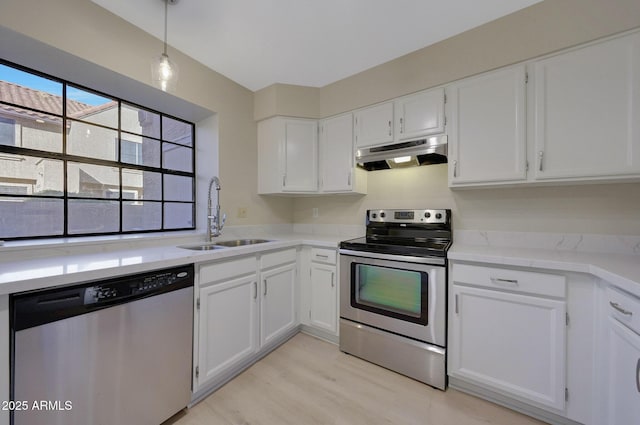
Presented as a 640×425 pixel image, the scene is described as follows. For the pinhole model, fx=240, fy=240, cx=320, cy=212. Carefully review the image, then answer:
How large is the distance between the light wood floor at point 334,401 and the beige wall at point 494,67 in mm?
1282

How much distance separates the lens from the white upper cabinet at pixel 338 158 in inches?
96.2

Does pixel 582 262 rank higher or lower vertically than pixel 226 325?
higher

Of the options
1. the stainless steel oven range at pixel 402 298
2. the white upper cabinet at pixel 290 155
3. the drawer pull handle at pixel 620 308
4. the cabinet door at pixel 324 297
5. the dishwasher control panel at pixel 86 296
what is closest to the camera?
the dishwasher control panel at pixel 86 296

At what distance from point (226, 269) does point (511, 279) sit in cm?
181

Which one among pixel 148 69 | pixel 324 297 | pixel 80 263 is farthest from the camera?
pixel 324 297

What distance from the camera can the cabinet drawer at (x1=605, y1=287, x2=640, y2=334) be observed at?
38.2 inches

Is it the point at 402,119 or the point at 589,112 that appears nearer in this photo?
the point at 589,112

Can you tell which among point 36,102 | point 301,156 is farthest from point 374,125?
point 36,102

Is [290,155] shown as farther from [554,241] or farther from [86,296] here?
[554,241]

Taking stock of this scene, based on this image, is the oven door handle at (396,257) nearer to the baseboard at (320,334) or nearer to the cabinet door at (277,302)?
the cabinet door at (277,302)

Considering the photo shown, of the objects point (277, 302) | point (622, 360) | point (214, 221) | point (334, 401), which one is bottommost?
point (334, 401)

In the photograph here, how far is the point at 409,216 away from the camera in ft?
7.39

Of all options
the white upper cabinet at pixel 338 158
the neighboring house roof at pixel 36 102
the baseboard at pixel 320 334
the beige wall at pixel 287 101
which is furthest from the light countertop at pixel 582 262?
the neighboring house roof at pixel 36 102

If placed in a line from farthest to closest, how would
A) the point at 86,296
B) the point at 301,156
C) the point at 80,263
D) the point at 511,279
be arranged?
1. the point at 301,156
2. the point at 511,279
3. the point at 80,263
4. the point at 86,296
